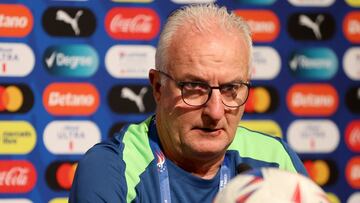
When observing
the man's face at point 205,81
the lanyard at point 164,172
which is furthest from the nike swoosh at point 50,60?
the man's face at point 205,81

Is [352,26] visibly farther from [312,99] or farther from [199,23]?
[199,23]

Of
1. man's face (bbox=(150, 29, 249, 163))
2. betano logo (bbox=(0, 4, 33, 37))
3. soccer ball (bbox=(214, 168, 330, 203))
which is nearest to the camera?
soccer ball (bbox=(214, 168, 330, 203))

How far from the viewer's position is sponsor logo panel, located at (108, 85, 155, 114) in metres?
2.49

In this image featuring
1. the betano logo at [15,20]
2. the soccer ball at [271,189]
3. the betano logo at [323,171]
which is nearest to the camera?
the soccer ball at [271,189]

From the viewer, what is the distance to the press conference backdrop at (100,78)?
2.42 m

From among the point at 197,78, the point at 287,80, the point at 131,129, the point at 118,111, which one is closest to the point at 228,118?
the point at 197,78

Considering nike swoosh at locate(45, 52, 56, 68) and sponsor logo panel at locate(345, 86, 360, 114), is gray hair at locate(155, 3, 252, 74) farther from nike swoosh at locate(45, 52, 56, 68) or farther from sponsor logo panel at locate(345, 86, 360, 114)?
sponsor logo panel at locate(345, 86, 360, 114)

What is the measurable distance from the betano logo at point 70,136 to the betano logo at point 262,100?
0.50 metres

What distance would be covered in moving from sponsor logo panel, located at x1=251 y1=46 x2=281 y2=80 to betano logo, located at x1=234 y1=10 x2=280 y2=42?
0.11 feet

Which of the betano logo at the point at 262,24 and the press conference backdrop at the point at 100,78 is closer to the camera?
the press conference backdrop at the point at 100,78

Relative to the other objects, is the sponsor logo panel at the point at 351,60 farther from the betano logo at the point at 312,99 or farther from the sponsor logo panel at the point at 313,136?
the sponsor logo panel at the point at 313,136

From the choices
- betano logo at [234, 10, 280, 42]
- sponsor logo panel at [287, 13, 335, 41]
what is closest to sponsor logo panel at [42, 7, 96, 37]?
betano logo at [234, 10, 280, 42]

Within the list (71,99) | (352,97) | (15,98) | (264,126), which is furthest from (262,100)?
(15,98)

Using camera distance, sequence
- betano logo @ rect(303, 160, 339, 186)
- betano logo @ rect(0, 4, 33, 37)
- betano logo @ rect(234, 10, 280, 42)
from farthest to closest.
Answer: betano logo @ rect(303, 160, 339, 186), betano logo @ rect(234, 10, 280, 42), betano logo @ rect(0, 4, 33, 37)
